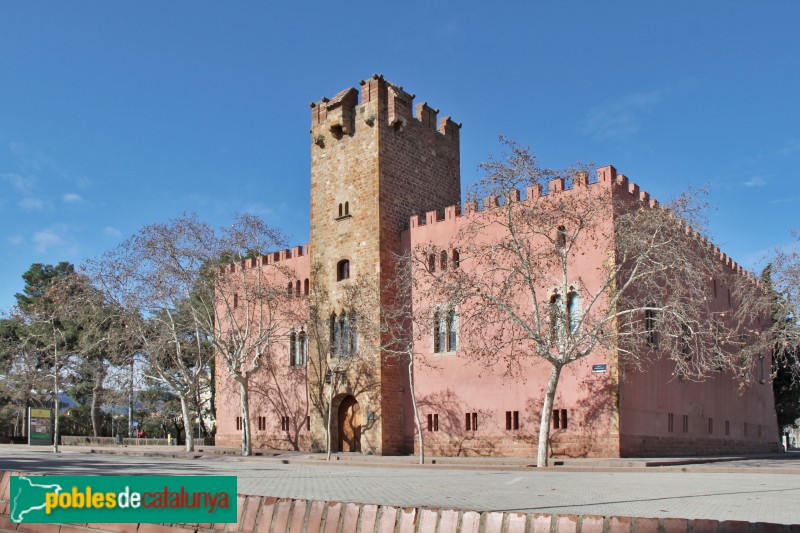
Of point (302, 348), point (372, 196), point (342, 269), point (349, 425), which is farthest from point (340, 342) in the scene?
point (372, 196)

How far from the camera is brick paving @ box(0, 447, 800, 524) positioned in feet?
35.2

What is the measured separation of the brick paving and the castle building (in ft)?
17.0

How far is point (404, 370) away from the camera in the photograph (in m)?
29.2

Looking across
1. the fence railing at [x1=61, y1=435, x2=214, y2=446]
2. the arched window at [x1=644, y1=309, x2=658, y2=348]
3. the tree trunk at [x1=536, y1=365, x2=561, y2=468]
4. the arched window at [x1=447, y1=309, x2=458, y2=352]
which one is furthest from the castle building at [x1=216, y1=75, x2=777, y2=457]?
the fence railing at [x1=61, y1=435, x2=214, y2=446]

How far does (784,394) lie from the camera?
3997cm

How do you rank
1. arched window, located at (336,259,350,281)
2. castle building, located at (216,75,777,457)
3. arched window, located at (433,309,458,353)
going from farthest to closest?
1. arched window, located at (336,259,350,281)
2. arched window, located at (433,309,458,353)
3. castle building, located at (216,75,777,457)

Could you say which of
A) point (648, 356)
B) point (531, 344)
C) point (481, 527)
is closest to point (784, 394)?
point (648, 356)

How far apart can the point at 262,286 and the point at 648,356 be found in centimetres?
1367

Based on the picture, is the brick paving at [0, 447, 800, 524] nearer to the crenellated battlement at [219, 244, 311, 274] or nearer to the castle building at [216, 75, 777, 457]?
the castle building at [216, 75, 777, 457]

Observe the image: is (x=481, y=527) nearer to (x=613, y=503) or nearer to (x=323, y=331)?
(x=613, y=503)

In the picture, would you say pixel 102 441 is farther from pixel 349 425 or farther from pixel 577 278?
pixel 577 278
